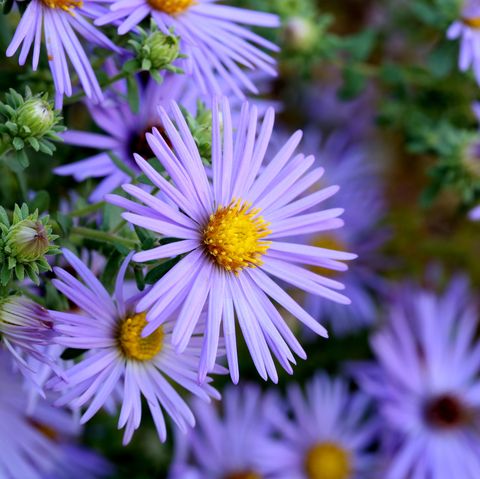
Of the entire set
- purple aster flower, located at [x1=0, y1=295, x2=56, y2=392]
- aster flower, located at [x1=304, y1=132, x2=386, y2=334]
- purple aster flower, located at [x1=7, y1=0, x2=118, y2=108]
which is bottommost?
purple aster flower, located at [x1=0, y1=295, x2=56, y2=392]

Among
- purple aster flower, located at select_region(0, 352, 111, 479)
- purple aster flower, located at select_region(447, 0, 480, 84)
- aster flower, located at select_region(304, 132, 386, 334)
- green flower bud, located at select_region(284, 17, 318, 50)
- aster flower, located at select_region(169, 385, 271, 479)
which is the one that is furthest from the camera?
aster flower, located at select_region(304, 132, 386, 334)

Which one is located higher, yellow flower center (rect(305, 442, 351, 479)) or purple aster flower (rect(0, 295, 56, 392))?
yellow flower center (rect(305, 442, 351, 479))

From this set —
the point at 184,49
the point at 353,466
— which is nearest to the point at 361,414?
the point at 353,466

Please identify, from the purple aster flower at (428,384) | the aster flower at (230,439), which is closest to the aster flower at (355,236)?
the purple aster flower at (428,384)

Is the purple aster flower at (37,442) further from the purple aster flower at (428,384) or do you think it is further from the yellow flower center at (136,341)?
the purple aster flower at (428,384)

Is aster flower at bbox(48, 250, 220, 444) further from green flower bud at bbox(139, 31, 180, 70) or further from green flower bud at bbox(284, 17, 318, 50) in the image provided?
green flower bud at bbox(284, 17, 318, 50)

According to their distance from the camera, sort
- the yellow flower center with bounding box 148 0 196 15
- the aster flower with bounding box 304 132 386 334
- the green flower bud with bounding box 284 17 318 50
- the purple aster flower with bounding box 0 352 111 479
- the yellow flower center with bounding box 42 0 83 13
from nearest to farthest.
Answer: the yellow flower center with bounding box 42 0 83 13 → the yellow flower center with bounding box 148 0 196 15 → the purple aster flower with bounding box 0 352 111 479 → the green flower bud with bounding box 284 17 318 50 → the aster flower with bounding box 304 132 386 334

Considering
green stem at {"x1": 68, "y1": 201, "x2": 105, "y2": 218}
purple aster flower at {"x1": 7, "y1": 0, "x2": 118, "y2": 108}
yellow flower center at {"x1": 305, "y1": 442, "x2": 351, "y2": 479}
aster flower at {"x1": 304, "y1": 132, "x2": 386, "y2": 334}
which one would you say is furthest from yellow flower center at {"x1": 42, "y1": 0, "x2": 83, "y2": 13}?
yellow flower center at {"x1": 305, "y1": 442, "x2": 351, "y2": 479}
